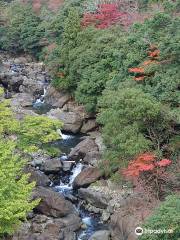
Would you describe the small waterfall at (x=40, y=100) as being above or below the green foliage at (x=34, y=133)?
below

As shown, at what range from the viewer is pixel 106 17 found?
43156 mm

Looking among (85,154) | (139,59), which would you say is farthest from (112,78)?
(85,154)

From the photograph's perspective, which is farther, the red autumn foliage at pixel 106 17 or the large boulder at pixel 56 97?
the large boulder at pixel 56 97

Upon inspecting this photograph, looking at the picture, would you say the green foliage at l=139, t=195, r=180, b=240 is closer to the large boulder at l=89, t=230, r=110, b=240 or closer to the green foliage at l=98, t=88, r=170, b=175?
the large boulder at l=89, t=230, r=110, b=240

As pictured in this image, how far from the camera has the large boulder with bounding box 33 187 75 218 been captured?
2364cm

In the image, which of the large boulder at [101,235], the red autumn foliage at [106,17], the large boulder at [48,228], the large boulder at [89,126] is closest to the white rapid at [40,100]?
the red autumn foliage at [106,17]

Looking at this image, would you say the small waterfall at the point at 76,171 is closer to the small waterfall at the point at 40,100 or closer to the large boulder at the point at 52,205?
the large boulder at the point at 52,205

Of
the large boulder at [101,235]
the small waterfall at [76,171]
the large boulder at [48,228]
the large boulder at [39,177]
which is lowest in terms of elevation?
the small waterfall at [76,171]

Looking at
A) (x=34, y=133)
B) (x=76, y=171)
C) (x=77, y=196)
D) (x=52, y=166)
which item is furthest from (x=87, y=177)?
(x=34, y=133)

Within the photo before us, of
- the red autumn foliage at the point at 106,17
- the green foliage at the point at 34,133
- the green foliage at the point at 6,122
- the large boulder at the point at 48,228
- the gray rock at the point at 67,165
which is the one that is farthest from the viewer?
the red autumn foliage at the point at 106,17

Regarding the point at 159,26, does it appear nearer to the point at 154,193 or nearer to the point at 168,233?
the point at 154,193

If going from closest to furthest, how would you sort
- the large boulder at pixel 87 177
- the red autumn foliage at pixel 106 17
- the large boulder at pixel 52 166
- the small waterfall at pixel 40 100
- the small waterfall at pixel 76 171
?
the large boulder at pixel 87 177 → the small waterfall at pixel 76 171 → the large boulder at pixel 52 166 → the red autumn foliage at pixel 106 17 → the small waterfall at pixel 40 100

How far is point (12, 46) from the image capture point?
65.1 meters

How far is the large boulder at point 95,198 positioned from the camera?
24836 millimetres
